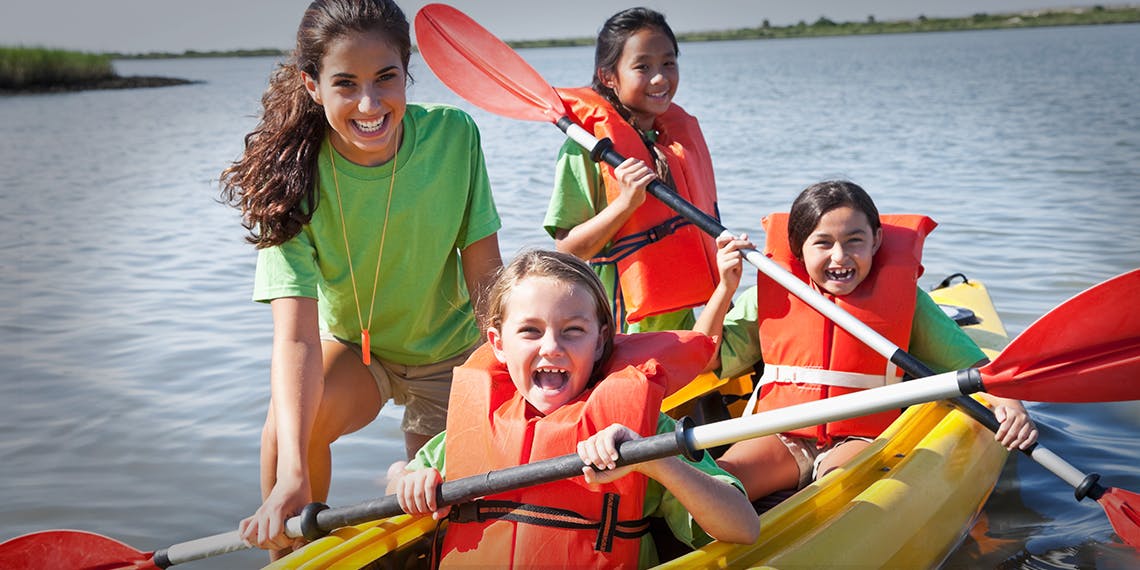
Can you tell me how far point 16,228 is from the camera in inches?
338

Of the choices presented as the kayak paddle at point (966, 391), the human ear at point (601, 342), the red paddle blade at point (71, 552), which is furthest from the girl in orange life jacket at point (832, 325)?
the red paddle blade at point (71, 552)

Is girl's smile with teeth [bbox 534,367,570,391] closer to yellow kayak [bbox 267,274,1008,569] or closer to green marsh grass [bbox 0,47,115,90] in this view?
yellow kayak [bbox 267,274,1008,569]

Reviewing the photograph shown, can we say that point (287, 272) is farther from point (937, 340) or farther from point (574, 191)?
point (937, 340)

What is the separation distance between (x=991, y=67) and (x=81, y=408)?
23.8 m

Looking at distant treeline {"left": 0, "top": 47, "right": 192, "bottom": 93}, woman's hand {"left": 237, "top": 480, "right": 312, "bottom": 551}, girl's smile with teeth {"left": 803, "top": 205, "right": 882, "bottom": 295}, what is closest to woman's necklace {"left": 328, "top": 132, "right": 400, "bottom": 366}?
woman's hand {"left": 237, "top": 480, "right": 312, "bottom": 551}

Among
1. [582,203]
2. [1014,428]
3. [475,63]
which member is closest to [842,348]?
[1014,428]

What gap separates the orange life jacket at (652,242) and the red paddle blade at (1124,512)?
127 cm

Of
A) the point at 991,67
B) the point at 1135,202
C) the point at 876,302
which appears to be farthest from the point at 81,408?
the point at 991,67

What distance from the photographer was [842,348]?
3.09 m

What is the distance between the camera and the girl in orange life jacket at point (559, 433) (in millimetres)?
2100

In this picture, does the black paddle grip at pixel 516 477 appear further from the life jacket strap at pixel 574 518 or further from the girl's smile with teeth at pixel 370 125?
the girl's smile with teeth at pixel 370 125

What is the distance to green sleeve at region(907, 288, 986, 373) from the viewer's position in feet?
10.2

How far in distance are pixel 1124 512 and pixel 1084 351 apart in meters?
1.06

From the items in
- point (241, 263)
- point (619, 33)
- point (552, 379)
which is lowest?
point (241, 263)
